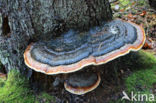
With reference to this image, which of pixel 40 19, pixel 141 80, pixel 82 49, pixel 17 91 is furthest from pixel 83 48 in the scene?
pixel 141 80

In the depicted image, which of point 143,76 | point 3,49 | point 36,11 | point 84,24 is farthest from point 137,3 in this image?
point 3,49

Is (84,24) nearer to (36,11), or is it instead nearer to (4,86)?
(36,11)

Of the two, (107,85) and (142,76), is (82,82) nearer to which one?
(107,85)

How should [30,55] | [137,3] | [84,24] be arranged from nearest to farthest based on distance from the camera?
[30,55] < [84,24] < [137,3]

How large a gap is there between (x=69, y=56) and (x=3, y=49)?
1348 millimetres

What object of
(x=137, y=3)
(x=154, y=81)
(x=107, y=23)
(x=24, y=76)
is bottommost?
(x=154, y=81)

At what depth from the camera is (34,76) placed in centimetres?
284

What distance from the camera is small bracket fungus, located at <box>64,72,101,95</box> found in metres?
2.39

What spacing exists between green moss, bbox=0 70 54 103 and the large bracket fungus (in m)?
0.76

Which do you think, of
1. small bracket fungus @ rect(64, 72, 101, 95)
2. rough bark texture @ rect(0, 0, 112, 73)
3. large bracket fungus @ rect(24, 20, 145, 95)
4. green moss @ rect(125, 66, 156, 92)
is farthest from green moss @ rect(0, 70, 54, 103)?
green moss @ rect(125, 66, 156, 92)

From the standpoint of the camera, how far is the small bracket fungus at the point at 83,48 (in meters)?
1.90

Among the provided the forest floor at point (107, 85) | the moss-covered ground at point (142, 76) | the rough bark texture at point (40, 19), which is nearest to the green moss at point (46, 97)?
the forest floor at point (107, 85)

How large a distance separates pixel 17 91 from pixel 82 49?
158cm

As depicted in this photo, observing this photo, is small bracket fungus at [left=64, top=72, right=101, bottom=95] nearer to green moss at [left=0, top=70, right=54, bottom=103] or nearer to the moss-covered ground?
green moss at [left=0, top=70, right=54, bottom=103]
